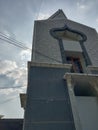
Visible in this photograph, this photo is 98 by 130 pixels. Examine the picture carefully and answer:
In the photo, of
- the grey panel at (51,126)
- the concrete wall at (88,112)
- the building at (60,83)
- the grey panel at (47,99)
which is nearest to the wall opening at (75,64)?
the building at (60,83)

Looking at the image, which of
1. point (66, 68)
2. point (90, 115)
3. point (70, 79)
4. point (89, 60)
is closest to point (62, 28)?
point (89, 60)

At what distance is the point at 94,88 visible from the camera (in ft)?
25.2

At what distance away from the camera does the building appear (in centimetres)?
587

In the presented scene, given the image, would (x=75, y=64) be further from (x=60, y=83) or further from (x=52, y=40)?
(x=60, y=83)

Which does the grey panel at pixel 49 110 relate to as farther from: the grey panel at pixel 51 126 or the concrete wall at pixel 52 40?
the concrete wall at pixel 52 40

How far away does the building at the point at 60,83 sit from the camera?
587 centimetres

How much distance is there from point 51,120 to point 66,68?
12.5 feet

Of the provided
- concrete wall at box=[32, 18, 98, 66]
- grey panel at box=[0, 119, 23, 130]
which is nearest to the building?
concrete wall at box=[32, 18, 98, 66]

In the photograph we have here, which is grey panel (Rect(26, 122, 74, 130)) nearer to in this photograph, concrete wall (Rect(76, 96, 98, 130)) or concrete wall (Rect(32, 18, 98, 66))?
concrete wall (Rect(76, 96, 98, 130))

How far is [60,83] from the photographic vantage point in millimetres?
7453

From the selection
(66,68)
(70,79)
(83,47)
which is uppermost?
(83,47)

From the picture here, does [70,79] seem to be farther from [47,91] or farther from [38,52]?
[38,52]

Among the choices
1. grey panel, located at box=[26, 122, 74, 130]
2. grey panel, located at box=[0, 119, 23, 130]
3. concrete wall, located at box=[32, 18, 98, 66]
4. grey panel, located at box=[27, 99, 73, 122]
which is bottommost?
grey panel, located at box=[0, 119, 23, 130]

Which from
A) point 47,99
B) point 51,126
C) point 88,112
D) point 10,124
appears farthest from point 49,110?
point 10,124
